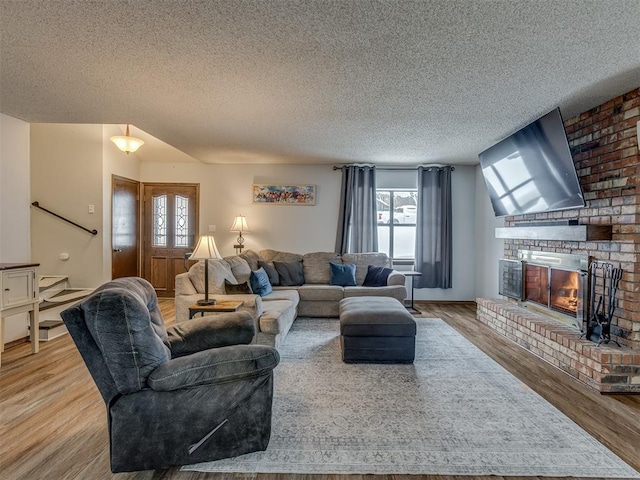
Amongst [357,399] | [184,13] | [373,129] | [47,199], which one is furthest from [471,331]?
[47,199]

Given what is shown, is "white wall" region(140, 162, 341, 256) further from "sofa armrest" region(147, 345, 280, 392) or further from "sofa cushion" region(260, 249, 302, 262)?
"sofa armrest" region(147, 345, 280, 392)

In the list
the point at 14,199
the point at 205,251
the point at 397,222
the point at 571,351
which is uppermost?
the point at 14,199

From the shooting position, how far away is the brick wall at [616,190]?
2686mm

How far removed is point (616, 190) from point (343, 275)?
10.5 feet

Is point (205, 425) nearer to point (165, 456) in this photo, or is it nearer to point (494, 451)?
point (165, 456)

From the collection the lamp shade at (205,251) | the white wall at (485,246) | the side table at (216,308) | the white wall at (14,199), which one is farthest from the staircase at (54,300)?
the white wall at (485,246)

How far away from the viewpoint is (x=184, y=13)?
6.11 feet

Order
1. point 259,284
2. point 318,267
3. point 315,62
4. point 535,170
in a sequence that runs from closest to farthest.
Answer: point 315,62
point 535,170
point 259,284
point 318,267

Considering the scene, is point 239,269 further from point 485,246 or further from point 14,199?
point 485,246

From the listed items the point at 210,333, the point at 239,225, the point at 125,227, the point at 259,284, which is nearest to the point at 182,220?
the point at 125,227

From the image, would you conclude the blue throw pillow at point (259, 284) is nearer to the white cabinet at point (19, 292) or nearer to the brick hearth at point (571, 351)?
the white cabinet at point (19, 292)

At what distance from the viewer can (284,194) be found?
19.7ft

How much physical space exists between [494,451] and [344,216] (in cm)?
430

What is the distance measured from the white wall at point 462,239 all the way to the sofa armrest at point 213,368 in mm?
4717
